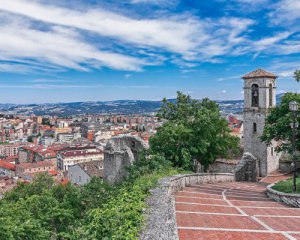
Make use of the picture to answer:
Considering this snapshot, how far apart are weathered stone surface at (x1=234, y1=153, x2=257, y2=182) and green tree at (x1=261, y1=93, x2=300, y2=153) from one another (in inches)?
273

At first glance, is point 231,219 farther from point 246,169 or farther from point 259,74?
point 259,74

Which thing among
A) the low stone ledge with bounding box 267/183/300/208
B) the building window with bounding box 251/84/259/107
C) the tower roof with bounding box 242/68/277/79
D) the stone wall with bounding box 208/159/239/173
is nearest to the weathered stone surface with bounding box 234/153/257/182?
the stone wall with bounding box 208/159/239/173

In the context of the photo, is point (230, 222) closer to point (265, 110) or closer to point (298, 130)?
point (298, 130)

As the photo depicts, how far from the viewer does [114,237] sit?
21.1 ft

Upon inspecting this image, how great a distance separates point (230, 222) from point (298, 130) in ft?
35.0

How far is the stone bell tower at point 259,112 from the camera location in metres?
31.4

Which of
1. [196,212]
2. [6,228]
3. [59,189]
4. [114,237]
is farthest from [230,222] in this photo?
[59,189]

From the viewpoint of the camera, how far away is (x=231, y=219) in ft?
34.1

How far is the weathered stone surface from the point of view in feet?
92.0

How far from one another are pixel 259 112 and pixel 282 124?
13240 millimetres

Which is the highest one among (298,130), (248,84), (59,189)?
(248,84)

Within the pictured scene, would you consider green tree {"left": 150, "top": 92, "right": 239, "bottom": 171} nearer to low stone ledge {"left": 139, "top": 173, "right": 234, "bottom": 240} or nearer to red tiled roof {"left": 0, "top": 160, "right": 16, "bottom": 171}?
low stone ledge {"left": 139, "top": 173, "right": 234, "bottom": 240}

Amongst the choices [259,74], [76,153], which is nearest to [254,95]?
[259,74]

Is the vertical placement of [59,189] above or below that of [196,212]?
below
